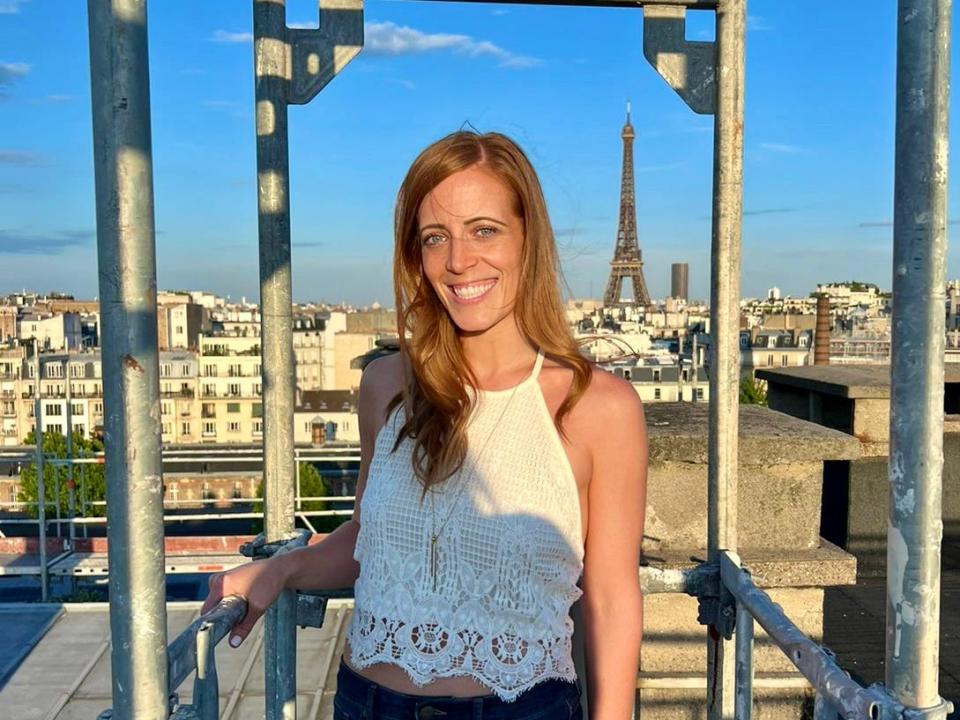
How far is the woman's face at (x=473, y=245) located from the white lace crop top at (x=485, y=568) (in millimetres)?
226

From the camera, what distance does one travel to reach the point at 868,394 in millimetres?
4957

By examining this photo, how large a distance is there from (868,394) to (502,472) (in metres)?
3.79

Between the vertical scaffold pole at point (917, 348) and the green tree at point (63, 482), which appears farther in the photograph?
the green tree at point (63, 482)

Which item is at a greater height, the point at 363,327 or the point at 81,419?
the point at 363,327

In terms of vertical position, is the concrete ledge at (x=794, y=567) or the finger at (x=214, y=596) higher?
the finger at (x=214, y=596)

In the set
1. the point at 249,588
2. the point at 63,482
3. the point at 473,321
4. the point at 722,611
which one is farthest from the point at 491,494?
the point at 63,482

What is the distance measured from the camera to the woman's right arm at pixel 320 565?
1920mm

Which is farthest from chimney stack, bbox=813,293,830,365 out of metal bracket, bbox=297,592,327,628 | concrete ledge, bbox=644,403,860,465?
metal bracket, bbox=297,592,327,628

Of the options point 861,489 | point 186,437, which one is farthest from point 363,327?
point 861,489

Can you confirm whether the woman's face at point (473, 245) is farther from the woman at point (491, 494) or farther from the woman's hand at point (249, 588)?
the woman's hand at point (249, 588)

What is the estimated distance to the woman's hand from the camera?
74.4 inches

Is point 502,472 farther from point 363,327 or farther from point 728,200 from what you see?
point 363,327

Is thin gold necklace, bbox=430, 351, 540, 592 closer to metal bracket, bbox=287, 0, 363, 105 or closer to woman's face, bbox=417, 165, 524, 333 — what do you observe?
woman's face, bbox=417, 165, 524, 333

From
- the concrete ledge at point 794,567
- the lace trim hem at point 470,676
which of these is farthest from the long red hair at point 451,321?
the concrete ledge at point 794,567
